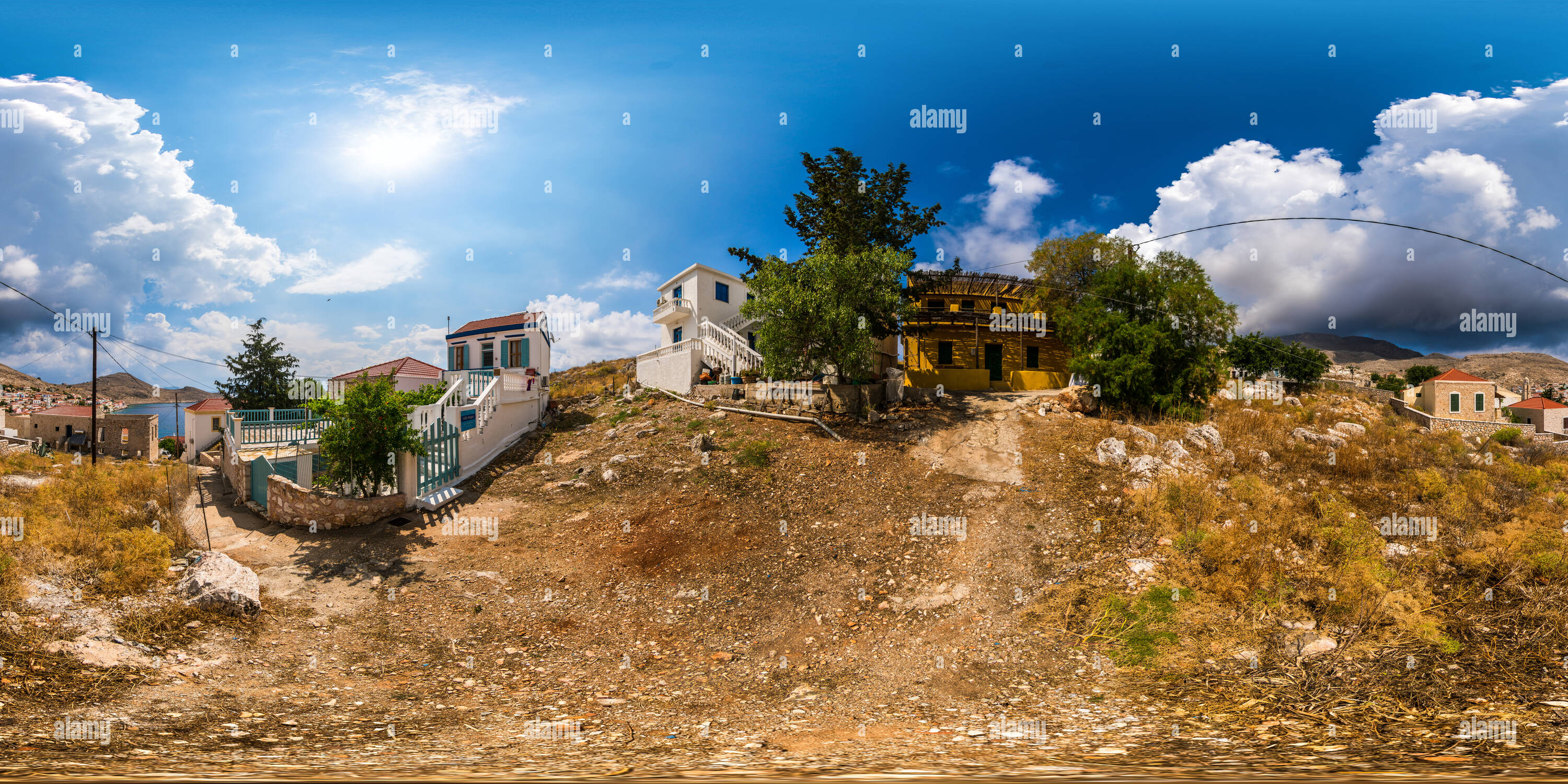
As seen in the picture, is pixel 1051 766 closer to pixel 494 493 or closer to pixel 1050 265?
pixel 494 493

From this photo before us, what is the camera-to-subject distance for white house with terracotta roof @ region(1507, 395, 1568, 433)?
34719mm

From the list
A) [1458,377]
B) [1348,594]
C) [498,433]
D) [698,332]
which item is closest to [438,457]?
[498,433]

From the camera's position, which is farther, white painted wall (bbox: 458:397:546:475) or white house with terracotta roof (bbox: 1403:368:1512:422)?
white house with terracotta roof (bbox: 1403:368:1512:422)

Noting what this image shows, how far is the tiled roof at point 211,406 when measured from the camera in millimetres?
36688

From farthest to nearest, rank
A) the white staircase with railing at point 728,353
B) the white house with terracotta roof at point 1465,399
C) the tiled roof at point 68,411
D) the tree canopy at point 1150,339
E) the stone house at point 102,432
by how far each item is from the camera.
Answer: the tiled roof at point 68,411 → the stone house at point 102,432 → the white house with terracotta roof at point 1465,399 → the white staircase with railing at point 728,353 → the tree canopy at point 1150,339

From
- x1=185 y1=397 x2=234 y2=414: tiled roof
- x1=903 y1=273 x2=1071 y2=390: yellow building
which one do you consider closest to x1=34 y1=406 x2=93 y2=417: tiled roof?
x1=185 y1=397 x2=234 y2=414: tiled roof

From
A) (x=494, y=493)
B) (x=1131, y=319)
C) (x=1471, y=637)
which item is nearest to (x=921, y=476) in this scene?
(x=1471, y=637)

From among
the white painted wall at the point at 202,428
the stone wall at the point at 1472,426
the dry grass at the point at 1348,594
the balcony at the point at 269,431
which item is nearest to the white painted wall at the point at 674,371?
the balcony at the point at 269,431

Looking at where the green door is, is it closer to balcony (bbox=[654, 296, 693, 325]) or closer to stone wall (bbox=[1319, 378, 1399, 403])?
balcony (bbox=[654, 296, 693, 325])

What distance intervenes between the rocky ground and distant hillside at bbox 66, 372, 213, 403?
48.7 m

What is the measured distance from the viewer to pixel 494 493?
13539 mm

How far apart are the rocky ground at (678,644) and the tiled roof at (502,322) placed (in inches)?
669

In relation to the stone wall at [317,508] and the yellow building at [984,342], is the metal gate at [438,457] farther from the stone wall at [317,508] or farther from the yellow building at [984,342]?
the yellow building at [984,342]

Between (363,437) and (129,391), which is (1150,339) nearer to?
(363,437)
